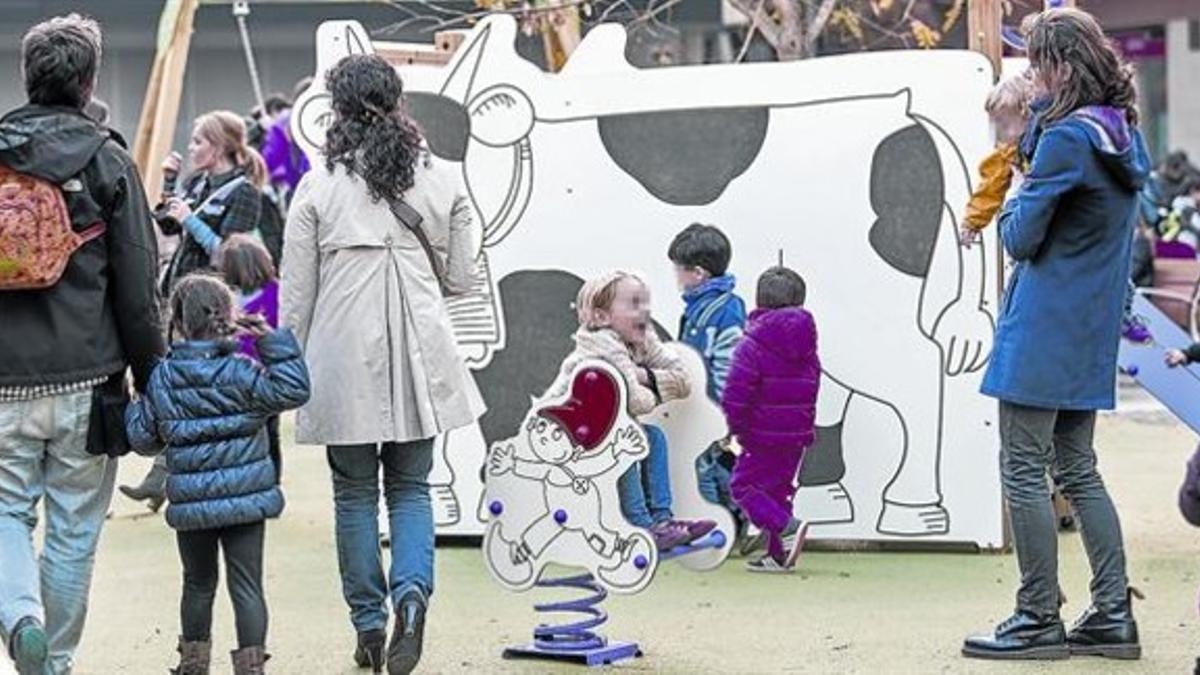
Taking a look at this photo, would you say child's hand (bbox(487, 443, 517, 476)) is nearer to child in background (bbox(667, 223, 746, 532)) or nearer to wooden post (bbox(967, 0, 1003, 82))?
child in background (bbox(667, 223, 746, 532))

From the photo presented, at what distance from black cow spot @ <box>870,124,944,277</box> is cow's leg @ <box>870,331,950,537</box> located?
0.33 metres

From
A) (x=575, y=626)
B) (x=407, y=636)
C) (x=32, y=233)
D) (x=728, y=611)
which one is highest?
(x=32, y=233)

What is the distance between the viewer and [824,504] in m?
9.41

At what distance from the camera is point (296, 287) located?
724cm

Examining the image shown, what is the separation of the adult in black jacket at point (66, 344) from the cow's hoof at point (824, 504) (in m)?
3.52

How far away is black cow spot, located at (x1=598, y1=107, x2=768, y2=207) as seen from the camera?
945 cm

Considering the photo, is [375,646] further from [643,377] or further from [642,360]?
[642,360]

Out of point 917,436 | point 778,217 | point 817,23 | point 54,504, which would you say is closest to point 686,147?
point 778,217

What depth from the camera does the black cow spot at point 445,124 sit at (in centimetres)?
959

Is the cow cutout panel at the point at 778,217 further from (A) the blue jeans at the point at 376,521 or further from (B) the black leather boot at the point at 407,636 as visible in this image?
(B) the black leather boot at the point at 407,636

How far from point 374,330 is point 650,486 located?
1.24 metres

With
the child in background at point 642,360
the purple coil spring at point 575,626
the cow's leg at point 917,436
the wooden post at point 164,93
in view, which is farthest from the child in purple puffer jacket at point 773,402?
the wooden post at point 164,93

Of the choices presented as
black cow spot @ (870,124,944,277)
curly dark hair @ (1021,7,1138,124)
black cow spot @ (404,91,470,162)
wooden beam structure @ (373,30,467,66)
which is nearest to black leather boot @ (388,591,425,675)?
curly dark hair @ (1021,7,1138,124)

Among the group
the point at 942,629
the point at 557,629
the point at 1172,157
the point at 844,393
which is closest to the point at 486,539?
the point at 557,629
